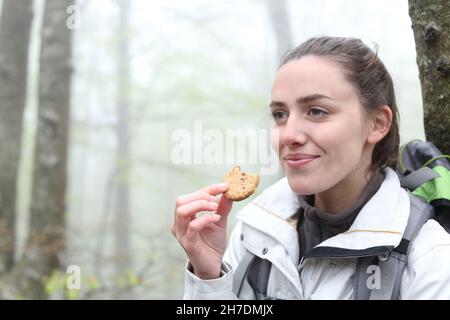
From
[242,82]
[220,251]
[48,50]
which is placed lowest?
[220,251]

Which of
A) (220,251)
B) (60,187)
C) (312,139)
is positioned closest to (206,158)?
(220,251)

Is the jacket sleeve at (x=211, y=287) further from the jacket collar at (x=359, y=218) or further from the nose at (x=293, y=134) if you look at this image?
the nose at (x=293, y=134)

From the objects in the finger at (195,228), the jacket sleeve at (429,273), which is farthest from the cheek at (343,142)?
the finger at (195,228)

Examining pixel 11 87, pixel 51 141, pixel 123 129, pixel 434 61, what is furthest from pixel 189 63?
pixel 434 61

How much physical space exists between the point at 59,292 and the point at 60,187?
132cm

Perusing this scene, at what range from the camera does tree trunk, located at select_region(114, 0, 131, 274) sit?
13258 millimetres

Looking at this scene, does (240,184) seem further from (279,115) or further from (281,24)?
(281,24)

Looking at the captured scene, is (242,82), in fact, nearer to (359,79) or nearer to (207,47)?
(207,47)

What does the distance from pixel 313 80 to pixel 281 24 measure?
356 inches

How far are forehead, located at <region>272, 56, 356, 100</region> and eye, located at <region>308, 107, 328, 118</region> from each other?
2.6 inches

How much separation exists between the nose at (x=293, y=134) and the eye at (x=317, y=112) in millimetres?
63

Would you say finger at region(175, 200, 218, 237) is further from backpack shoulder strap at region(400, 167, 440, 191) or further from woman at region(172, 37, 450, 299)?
backpack shoulder strap at region(400, 167, 440, 191)

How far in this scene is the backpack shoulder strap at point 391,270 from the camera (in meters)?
1.64
